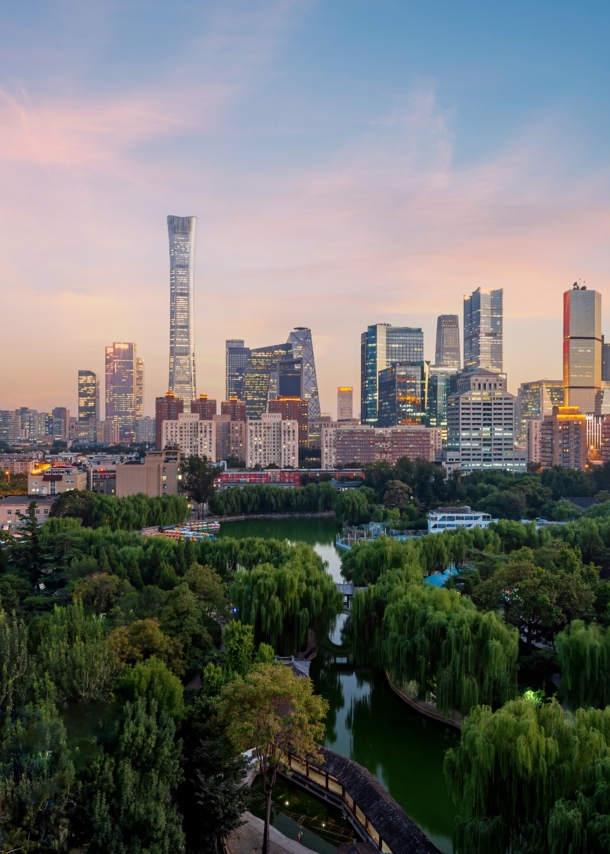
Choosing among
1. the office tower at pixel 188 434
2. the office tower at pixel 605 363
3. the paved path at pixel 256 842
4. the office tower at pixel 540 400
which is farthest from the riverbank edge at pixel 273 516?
the office tower at pixel 605 363

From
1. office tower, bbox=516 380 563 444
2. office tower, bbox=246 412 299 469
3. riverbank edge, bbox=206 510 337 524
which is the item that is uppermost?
office tower, bbox=516 380 563 444

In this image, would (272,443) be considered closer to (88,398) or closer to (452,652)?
(452,652)

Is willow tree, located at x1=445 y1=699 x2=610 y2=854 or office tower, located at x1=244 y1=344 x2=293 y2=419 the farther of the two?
office tower, located at x1=244 y1=344 x2=293 y2=419

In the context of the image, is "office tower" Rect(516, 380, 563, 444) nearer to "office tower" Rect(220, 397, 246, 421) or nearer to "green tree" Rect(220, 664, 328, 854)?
"office tower" Rect(220, 397, 246, 421)

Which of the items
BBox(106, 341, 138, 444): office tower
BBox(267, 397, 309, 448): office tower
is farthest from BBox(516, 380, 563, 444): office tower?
BBox(106, 341, 138, 444): office tower

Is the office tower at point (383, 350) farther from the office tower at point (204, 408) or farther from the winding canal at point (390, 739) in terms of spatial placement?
the winding canal at point (390, 739)

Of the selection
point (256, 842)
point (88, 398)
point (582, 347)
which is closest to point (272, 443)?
point (582, 347)

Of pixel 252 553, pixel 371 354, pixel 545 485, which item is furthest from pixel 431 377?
pixel 252 553

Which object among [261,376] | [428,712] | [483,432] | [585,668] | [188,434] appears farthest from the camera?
[261,376]
